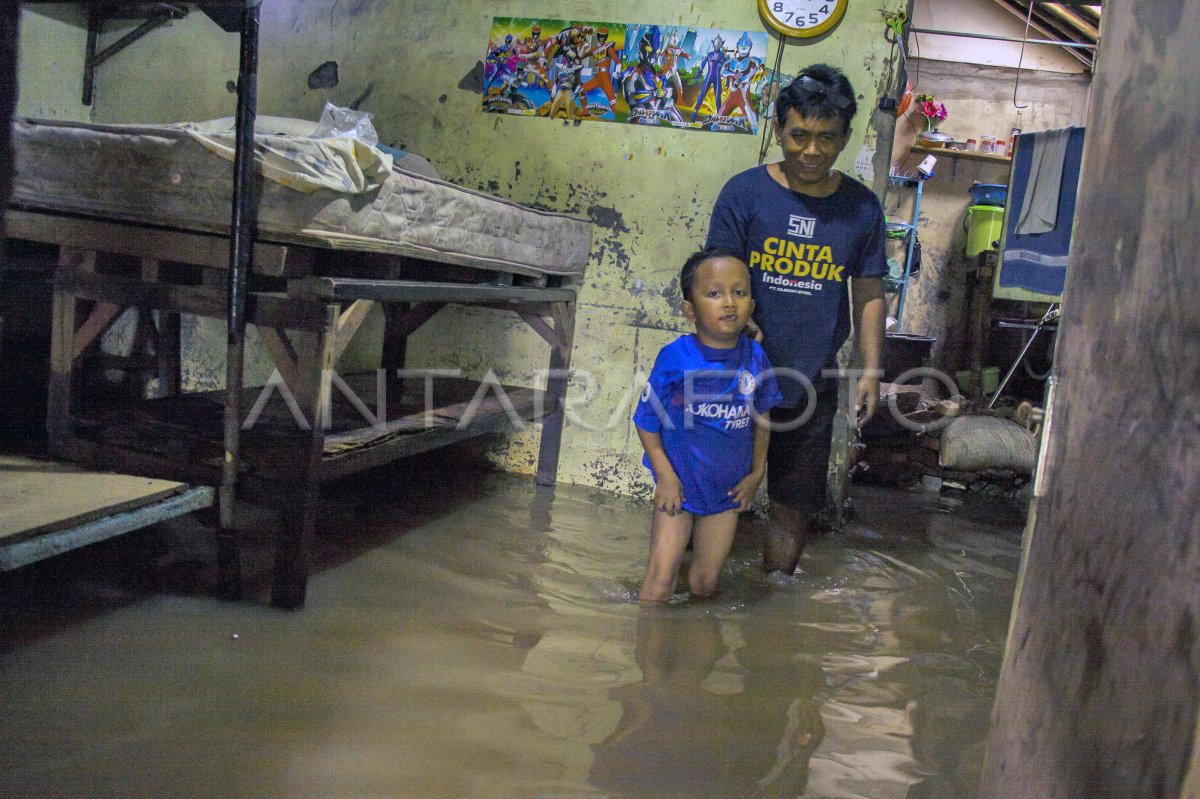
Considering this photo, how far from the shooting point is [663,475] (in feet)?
8.79

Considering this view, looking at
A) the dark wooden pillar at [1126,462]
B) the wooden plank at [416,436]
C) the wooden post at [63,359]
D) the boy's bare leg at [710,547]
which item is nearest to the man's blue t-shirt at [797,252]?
the boy's bare leg at [710,547]

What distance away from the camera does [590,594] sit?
2945mm

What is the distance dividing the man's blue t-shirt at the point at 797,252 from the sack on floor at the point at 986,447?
106 inches

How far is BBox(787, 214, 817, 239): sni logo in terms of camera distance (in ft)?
9.36

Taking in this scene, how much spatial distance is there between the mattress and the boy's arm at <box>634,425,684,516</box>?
94 centimetres

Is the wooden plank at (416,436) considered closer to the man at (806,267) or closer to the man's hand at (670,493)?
the man's hand at (670,493)

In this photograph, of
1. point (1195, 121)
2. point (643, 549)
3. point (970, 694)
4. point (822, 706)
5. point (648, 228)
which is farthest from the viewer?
point (648, 228)

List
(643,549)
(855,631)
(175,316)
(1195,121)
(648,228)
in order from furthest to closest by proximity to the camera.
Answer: (648,228), (175,316), (643,549), (855,631), (1195,121)

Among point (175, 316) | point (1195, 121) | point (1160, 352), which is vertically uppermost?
point (1195, 121)

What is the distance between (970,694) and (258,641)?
1.90 m

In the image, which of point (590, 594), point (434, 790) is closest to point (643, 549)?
point (590, 594)

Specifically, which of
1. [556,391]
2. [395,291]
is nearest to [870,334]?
[395,291]

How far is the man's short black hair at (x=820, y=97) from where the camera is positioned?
2.62 meters

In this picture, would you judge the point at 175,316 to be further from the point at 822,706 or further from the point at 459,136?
the point at 822,706
